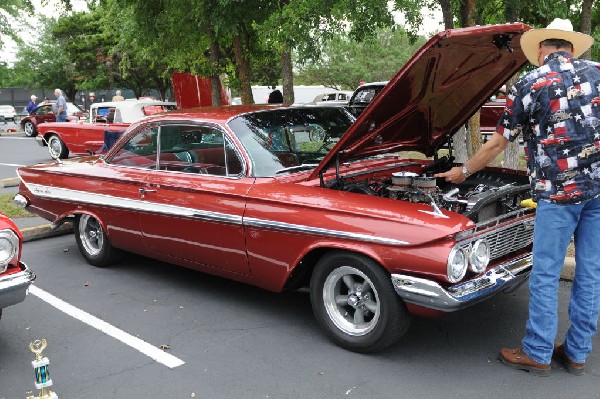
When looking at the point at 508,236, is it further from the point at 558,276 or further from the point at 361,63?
the point at 361,63

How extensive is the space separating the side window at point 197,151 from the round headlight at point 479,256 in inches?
71.7

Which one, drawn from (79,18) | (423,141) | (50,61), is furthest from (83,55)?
(423,141)

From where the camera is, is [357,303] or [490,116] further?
[490,116]

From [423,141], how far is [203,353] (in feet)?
8.52

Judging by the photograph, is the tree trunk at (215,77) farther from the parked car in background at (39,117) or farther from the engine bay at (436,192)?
the parked car in background at (39,117)

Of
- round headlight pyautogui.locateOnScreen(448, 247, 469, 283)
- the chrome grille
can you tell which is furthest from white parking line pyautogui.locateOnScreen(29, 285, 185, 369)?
the chrome grille

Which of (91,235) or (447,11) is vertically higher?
Answer: (447,11)

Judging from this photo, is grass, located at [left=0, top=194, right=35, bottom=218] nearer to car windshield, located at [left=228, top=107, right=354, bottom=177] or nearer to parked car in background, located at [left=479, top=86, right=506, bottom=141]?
car windshield, located at [left=228, top=107, right=354, bottom=177]

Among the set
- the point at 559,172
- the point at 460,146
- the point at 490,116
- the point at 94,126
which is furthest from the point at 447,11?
the point at 94,126

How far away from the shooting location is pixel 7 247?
3.75m

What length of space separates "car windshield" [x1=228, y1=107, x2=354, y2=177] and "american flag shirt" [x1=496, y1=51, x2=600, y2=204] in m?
1.81

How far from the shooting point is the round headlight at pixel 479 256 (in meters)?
3.51

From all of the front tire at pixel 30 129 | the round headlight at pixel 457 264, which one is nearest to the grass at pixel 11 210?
the round headlight at pixel 457 264

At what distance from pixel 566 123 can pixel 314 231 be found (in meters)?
→ 1.62
